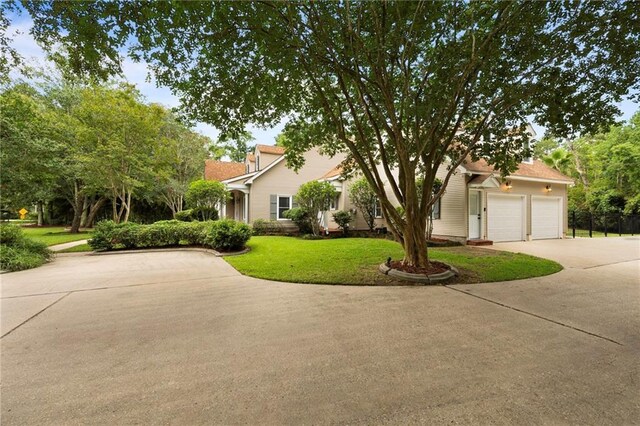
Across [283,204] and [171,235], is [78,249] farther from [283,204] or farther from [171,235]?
[283,204]

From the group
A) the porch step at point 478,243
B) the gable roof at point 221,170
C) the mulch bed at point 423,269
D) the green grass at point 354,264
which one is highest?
the gable roof at point 221,170

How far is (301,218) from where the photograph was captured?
15016 millimetres

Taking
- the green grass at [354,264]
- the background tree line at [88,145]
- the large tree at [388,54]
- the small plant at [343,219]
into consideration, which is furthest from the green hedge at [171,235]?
the small plant at [343,219]

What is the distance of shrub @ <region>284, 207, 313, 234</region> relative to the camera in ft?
48.6

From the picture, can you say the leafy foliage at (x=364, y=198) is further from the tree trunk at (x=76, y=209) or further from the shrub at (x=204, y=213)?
the tree trunk at (x=76, y=209)

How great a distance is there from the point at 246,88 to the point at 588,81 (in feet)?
23.7

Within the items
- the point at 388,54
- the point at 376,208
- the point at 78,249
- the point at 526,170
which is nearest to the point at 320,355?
the point at 388,54

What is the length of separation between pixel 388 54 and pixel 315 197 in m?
8.34

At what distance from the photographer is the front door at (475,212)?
40.0 ft

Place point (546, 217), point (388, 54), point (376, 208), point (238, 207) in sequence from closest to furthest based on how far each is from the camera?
1. point (388, 54)
2. point (546, 217)
3. point (376, 208)
4. point (238, 207)

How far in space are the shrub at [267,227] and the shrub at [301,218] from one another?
783 millimetres

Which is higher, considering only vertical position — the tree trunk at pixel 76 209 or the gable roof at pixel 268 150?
the gable roof at pixel 268 150

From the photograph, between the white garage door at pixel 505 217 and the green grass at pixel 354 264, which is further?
the white garage door at pixel 505 217

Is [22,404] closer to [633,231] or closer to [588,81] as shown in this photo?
[588,81]
